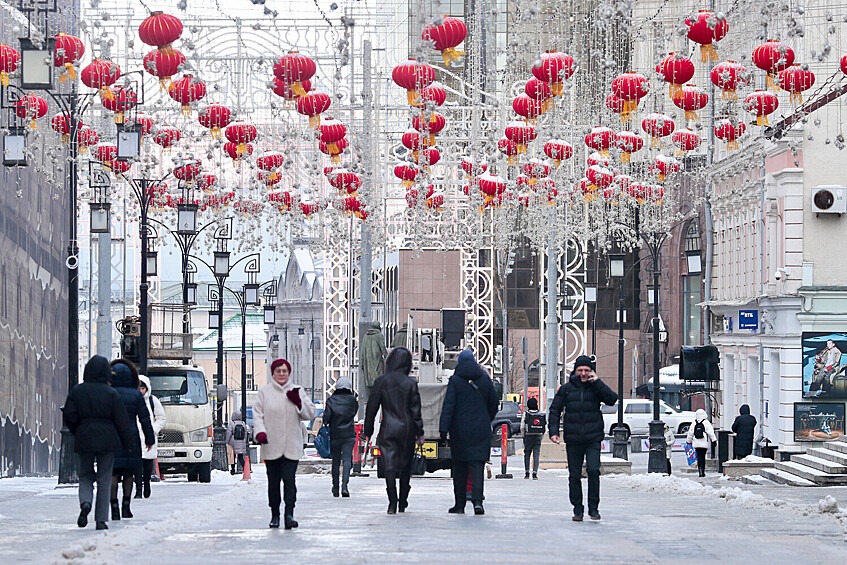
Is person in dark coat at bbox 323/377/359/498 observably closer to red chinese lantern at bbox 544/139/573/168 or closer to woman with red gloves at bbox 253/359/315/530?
woman with red gloves at bbox 253/359/315/530

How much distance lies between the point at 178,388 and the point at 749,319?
57.9 feet

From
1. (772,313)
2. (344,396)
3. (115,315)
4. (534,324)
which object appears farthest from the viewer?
(115,315)

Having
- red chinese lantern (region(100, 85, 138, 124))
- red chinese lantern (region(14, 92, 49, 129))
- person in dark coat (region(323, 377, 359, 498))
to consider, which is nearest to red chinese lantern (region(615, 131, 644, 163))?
person in dark coat (region(323, 377, 359, 498))

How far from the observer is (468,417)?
57.2 feet

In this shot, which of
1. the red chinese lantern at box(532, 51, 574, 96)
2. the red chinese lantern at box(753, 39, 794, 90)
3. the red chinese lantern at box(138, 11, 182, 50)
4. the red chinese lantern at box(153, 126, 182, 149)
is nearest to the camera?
the red chinese lantern at box(138, 11, 182, 50)

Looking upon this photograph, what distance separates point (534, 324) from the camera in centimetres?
8462

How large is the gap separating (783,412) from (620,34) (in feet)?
34.2

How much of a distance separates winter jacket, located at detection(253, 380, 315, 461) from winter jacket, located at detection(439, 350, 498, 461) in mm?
1972

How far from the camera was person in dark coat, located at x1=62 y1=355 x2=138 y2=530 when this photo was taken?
15.8 metres

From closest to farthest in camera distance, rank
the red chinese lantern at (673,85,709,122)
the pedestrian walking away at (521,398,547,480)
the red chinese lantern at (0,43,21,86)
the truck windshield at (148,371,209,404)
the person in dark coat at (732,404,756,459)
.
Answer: the red chinese lantern at (0,43,21,86)
the red chinese lantern at (673,85,709,122)
the pedestrian walking away at (521,398,547,480)
the truck windshield at (148,371,209,404)
the person in dark coat at (732,404,756,459)

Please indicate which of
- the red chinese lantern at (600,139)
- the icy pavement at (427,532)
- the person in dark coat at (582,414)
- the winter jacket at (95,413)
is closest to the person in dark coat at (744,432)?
the red chinese lantern at (600,139)

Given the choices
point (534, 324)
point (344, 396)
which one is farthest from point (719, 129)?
point (534, 324)

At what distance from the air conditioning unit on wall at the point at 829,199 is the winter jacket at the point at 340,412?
21488 millimetres

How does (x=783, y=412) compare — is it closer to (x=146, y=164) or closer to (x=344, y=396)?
(x=146, y=164)
